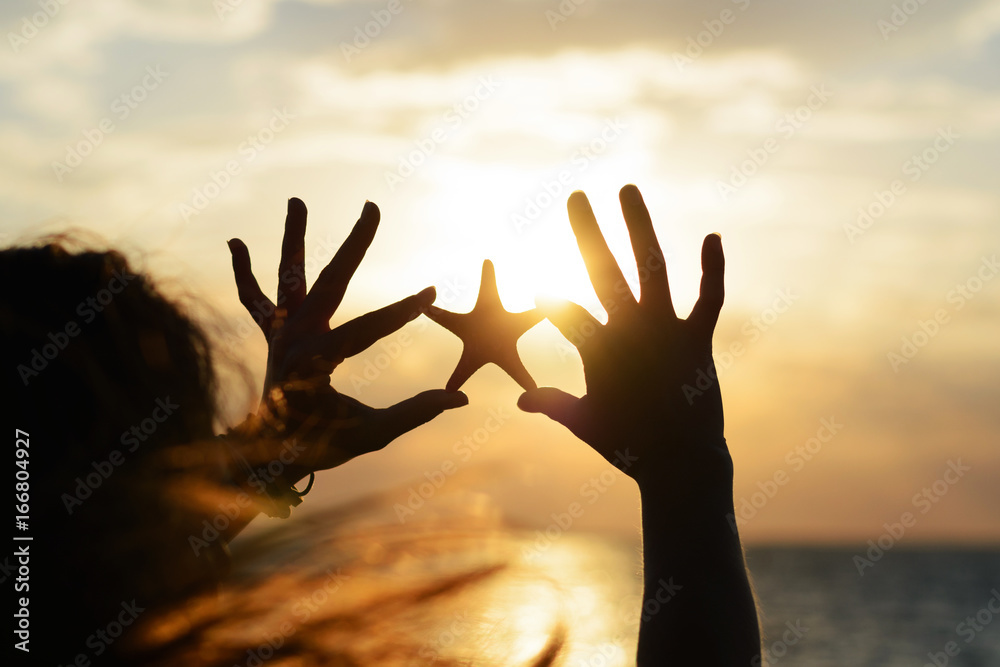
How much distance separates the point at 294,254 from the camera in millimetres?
2139

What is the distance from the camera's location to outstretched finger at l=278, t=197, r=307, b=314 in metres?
2.11

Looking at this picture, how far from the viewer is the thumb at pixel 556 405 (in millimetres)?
1984

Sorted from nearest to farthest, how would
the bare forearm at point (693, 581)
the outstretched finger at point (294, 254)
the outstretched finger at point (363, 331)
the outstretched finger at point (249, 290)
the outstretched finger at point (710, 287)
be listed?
the bare forearm at point (693, 581) < the outstretched finger at point (363, 331) < the outstretched finger at point (710, 287) < the outstretched finger at point (294, 254) < the outstretched finger at point (249, 290)

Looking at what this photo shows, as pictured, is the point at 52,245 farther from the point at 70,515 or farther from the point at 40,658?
the point at 40,658

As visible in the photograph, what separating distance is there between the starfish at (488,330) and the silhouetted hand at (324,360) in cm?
98

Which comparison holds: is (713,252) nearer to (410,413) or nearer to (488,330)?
(410,413)

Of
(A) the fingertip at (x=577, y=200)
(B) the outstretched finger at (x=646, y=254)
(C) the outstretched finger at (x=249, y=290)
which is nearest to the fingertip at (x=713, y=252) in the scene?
(B) the outstretched finger at (x=646, y=254)

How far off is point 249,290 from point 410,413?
0.68 meters

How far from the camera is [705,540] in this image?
1736mm

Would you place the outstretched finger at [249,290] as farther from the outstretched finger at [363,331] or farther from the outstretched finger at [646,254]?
the outstretched finger at [646,254]

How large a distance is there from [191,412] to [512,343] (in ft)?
5.63


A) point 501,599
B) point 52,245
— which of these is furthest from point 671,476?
point 52,245

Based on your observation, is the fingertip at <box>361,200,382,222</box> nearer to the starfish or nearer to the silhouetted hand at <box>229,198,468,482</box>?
the silhouetted hand at <box>229,198,468,482</box>

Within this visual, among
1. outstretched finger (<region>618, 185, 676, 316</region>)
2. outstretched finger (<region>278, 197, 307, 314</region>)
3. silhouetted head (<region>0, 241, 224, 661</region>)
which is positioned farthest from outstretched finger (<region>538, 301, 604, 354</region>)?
silhouetted head (<region>0, 241, 224, 661</region>)
